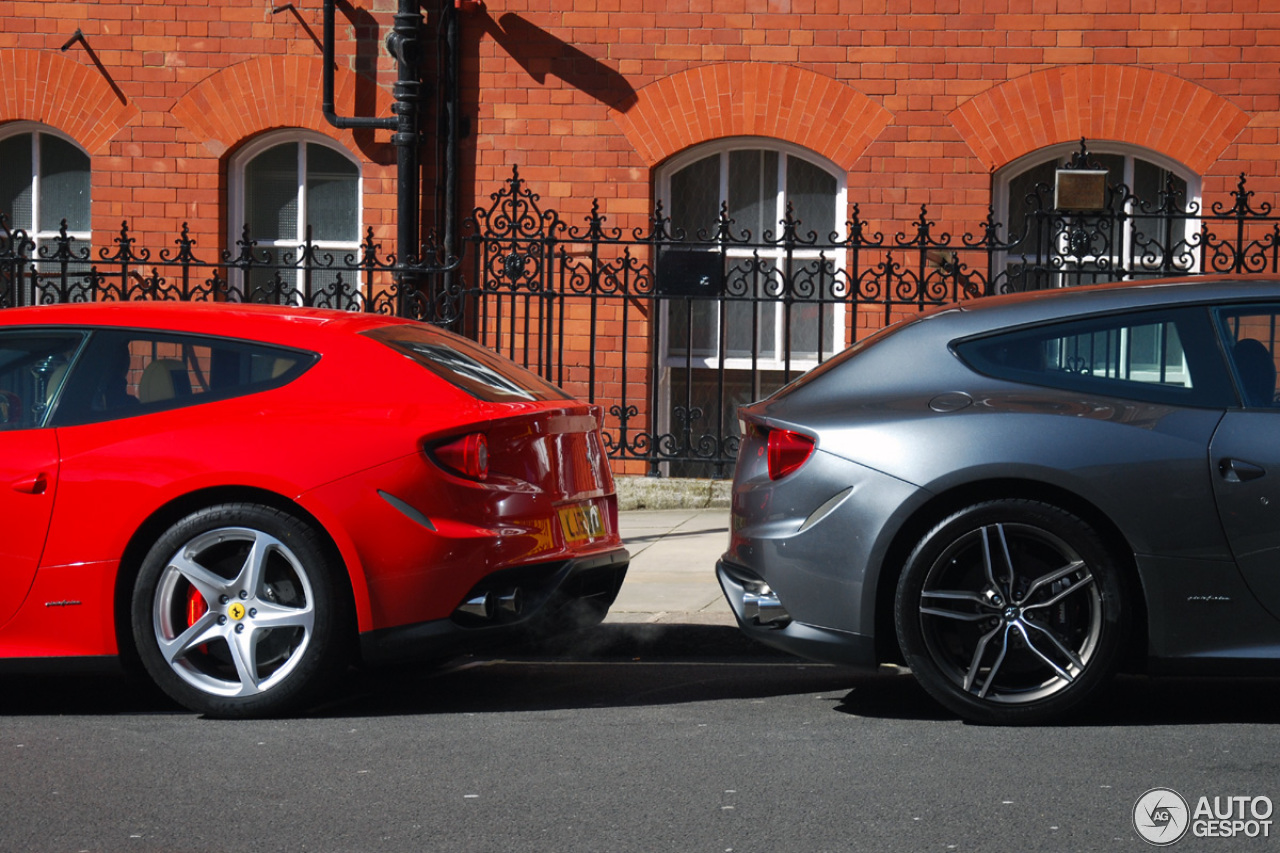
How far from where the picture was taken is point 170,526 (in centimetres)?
495

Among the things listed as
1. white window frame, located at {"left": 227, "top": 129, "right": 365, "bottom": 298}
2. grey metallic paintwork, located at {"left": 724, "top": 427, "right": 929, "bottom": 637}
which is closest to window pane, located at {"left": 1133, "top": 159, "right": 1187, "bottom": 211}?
white window frame, located at {"left": 227, "top": 129, "right": 365, "bottom": 298}

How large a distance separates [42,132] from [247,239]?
3204 millimetres

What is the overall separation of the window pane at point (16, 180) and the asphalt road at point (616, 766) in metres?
7.33

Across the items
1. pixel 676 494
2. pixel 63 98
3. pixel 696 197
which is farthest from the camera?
pixel 63 98

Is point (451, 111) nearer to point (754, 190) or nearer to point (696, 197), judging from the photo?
point (696, 197)

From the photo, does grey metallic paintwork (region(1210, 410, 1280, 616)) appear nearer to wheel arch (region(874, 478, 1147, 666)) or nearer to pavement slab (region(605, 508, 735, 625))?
wheel arch (region(874, 478, 1147, 666))

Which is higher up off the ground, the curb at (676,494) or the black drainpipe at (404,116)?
the black drainpipe at (404,116)

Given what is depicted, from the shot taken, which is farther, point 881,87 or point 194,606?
point 881,87

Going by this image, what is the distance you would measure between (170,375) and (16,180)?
804 cm

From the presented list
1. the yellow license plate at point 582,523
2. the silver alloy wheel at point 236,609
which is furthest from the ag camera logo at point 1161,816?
the silver alloy wheel at point 236,609

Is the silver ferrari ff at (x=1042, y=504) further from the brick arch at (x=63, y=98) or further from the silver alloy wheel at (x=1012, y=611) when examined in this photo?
the brick arch at (x=63, y=98)

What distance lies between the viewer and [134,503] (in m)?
4.90

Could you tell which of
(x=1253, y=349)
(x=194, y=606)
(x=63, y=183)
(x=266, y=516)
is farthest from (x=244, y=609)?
(x=63, y=183)

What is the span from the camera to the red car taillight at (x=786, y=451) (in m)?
4.93
